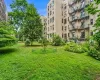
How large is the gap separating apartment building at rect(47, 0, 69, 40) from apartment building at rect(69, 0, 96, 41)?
15.7 feet

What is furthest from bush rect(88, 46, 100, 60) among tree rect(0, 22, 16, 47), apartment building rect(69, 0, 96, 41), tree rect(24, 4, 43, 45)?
apartment building rect(69, 0, 96, 41)

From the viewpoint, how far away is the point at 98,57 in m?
12.9

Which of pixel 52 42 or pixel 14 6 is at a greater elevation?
pixel 14 6

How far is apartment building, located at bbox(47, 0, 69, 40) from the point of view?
41.6m

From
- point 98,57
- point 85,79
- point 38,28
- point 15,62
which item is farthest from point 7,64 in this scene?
point 38,28

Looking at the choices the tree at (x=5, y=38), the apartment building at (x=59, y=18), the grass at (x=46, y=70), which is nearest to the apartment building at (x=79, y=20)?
the apartment building at (x=59, y=18)

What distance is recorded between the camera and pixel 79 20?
33781 millimetres

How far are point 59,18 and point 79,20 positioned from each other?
939cm

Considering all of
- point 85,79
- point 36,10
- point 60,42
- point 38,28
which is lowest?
point 85,79

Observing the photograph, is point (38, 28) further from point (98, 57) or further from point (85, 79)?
point (85, 79)

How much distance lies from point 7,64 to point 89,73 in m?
4.92

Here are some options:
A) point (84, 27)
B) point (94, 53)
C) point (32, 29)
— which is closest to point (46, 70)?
point (94, 53)

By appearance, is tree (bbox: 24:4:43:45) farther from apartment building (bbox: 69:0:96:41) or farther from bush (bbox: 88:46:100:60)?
apartment building (bbox: 69:0:96:41)

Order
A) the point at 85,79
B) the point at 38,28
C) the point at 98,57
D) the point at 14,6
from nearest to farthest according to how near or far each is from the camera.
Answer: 1. the point at 85,79
2. the point at 98,57
3. the point at 38,28
4. the point at 14,6
